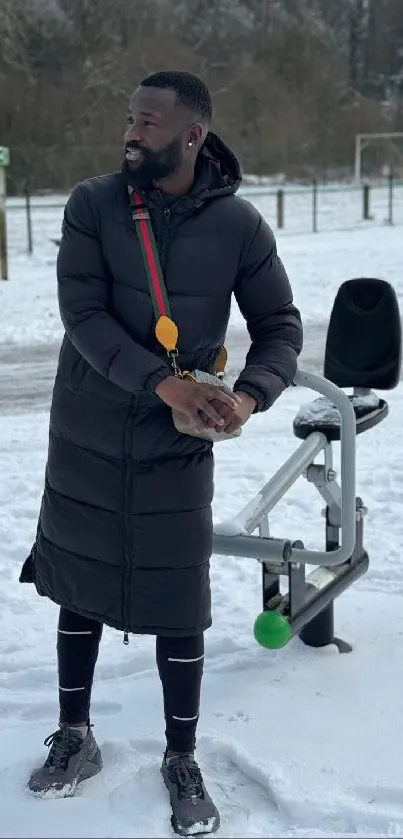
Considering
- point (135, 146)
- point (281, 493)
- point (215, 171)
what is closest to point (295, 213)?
point (281, 493)

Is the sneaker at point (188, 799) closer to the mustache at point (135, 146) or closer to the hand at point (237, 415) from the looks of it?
the hand at point (237, 415)

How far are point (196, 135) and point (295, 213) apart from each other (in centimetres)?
2277

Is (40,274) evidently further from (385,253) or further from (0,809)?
(0,809)

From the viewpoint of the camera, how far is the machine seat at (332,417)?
11.4ft

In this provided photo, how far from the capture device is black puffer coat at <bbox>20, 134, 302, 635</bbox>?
8.21ft

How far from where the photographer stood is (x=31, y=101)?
3656cm

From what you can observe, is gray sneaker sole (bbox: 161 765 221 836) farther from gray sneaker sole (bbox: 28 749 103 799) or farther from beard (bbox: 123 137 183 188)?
beard (bbox: 123 137 183 188)

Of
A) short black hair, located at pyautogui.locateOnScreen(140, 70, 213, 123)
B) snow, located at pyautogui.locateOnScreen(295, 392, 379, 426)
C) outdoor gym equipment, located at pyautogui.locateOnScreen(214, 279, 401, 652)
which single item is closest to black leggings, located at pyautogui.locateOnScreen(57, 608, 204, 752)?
outdoor gym equipment, located at pyautogui.locateOnScreen(214, 279, 401, 652)

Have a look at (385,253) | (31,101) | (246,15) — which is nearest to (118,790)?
(385,253)

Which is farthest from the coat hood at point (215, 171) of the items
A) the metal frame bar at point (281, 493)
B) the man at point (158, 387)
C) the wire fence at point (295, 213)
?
the wire fence at point (295, 213)

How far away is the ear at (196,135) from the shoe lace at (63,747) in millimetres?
1464

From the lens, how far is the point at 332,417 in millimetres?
3518

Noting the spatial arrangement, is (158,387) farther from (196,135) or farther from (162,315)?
(196,135)

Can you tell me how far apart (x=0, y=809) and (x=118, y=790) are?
0.94 ft
